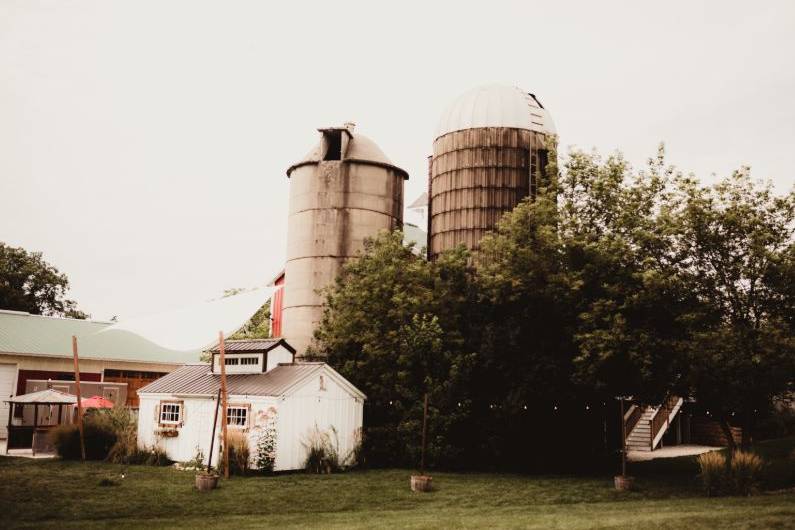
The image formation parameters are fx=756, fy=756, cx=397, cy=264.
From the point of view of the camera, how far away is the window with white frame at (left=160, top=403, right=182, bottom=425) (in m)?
22.6

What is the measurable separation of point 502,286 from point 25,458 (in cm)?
1534

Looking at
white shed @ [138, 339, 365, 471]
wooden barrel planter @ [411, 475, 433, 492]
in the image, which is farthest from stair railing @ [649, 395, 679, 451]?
wooden barrel planter @ [411, 475, 433, 492]

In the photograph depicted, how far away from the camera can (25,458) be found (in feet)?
74.8

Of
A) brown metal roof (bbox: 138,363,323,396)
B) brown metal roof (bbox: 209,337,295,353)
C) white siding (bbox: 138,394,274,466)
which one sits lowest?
white siding (bbox: 138,394,274,466)

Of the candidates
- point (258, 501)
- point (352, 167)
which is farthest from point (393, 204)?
point (258, 501)

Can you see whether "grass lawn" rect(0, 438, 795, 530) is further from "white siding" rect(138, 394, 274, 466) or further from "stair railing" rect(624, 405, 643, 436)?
"stair railing" rect(624, 405, 643, 436)

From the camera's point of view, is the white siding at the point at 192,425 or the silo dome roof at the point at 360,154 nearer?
the white siding at the point at 192,425

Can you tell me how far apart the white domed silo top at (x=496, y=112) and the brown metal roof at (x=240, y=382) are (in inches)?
544

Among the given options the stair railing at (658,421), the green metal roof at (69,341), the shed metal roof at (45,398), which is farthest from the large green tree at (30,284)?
the stair railing at (658,421)

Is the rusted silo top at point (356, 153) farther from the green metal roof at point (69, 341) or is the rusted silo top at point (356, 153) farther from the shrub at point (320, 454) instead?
the shrub at point (320, 454)

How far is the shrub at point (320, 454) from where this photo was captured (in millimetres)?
21094

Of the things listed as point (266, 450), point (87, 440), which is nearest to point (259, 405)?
point (266, 450)

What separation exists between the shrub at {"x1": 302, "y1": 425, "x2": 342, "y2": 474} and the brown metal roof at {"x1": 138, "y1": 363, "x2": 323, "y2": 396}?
5.38 feet

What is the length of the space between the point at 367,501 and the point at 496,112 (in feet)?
62.6
